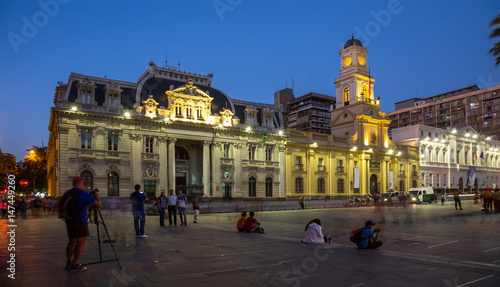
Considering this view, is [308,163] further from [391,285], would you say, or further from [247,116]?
[391,285]

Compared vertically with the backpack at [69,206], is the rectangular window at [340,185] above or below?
below

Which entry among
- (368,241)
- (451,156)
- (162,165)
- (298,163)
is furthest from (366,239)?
(451,156)

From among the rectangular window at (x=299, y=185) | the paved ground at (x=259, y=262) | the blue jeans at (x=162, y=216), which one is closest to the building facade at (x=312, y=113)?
the rectangular window at (x=299, y=185)

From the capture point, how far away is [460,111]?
100m

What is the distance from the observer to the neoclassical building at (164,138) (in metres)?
38.5

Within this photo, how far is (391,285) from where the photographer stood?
7.06m

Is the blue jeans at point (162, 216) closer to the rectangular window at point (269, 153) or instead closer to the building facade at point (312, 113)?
the rectangular window at point (269, 153)

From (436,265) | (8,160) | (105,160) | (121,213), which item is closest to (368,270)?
(436,265)

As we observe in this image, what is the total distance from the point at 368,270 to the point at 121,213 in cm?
2335

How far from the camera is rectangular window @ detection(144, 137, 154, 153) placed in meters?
42.3

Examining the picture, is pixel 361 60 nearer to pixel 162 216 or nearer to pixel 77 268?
pixel 162 216

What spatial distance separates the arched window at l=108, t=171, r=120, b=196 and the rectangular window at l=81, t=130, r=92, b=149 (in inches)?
141

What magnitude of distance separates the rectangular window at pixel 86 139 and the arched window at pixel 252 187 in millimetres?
19621

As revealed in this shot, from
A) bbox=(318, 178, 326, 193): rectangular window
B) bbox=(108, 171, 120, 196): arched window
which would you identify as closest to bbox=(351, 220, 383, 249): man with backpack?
bbox=(108, 171, 120, 196): arched window
